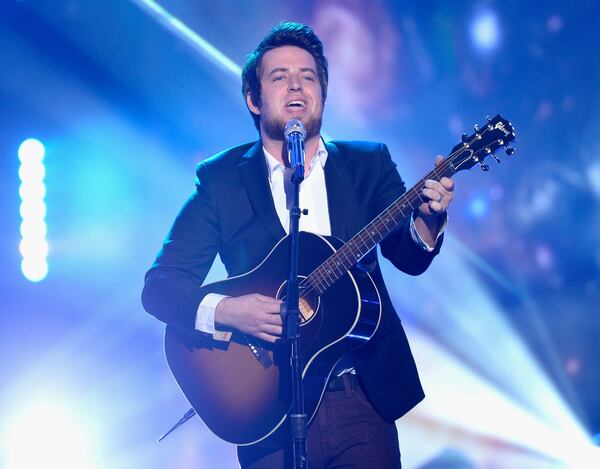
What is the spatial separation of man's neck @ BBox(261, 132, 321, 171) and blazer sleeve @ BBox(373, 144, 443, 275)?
31cm

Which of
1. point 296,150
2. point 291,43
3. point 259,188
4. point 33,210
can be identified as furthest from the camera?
point 33,210

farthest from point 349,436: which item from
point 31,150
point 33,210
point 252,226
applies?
point 31,150

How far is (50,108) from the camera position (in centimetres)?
504

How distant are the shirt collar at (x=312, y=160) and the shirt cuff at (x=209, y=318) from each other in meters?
0.67

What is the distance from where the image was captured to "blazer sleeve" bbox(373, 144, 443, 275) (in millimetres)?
2664

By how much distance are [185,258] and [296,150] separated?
0.90 meters

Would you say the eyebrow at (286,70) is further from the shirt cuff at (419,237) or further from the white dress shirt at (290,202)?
the shirt cuff at (419,237)

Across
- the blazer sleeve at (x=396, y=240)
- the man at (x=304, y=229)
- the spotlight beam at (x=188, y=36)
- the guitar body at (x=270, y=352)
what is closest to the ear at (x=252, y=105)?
the man at (x=304, y=229)

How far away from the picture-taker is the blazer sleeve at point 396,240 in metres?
2.66

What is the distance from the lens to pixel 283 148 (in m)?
3.24

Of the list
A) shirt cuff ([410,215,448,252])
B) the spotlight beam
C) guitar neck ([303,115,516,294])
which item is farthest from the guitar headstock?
the spotlight beam

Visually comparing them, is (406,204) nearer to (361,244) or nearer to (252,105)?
(361,244)

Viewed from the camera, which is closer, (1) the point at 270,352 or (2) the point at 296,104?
(1) the point at 270,352

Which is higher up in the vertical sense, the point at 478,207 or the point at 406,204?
the point at 478,207
